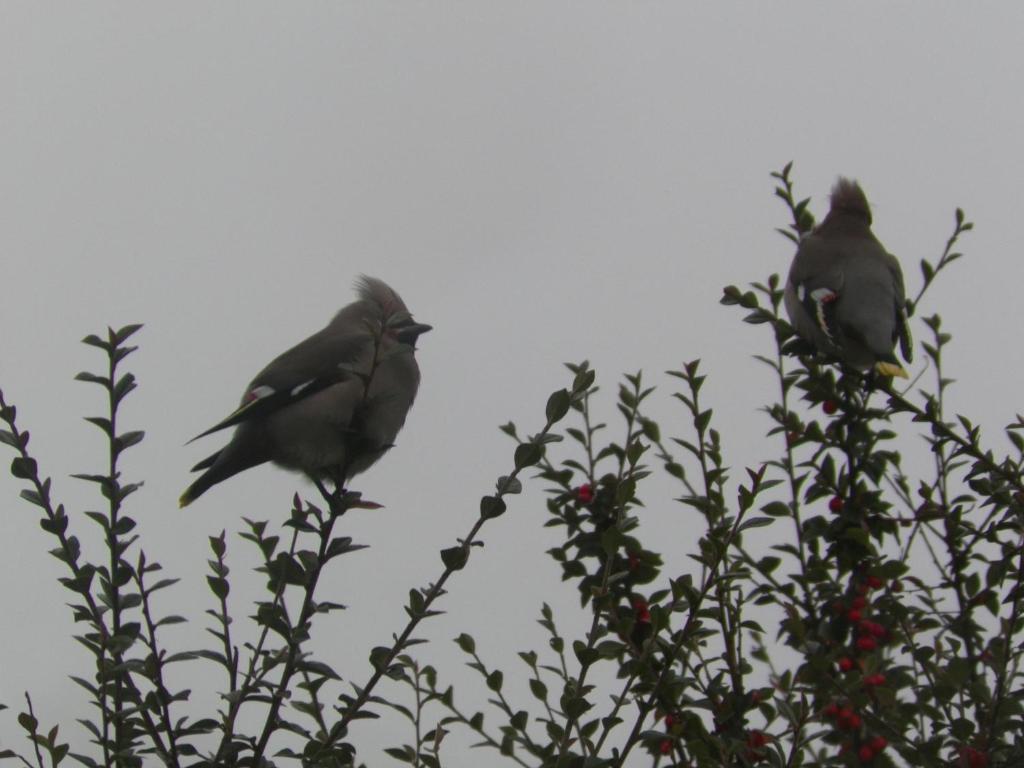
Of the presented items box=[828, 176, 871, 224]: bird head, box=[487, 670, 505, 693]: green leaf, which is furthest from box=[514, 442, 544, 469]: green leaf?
box=[828, 176, 871, 224]: bird head

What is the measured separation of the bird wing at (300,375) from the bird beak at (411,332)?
132 millimetres

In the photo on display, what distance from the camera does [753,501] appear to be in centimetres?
230

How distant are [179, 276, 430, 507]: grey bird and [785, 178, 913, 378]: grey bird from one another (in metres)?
1.77

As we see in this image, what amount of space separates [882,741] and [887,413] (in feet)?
4.00

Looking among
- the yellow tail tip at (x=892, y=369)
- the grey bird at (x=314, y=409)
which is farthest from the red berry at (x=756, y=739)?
the yellow tail tip at (x=892, y=369)

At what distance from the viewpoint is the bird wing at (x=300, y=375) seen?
480cm

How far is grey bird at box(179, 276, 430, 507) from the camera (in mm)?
4707

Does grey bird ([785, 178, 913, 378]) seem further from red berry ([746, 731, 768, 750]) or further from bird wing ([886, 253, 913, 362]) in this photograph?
red berry ([746, 731, 768, 750])

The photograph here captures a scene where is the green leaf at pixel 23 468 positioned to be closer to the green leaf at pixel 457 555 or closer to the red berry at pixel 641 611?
the green leaf at pixel 457 555

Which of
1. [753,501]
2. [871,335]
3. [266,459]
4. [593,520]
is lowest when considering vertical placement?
[753,501]

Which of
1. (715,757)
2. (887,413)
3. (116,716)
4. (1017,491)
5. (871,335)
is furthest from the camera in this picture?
(871,335)

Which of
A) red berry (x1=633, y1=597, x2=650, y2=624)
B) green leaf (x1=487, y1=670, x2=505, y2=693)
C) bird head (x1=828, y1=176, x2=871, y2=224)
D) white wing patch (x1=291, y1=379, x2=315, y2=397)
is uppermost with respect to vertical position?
bird head (x1=828, y1=176, x2=871, y2=224)

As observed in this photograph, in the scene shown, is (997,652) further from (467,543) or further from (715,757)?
(467,543)

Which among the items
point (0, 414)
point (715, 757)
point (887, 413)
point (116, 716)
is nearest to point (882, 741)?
point (715, 757)
